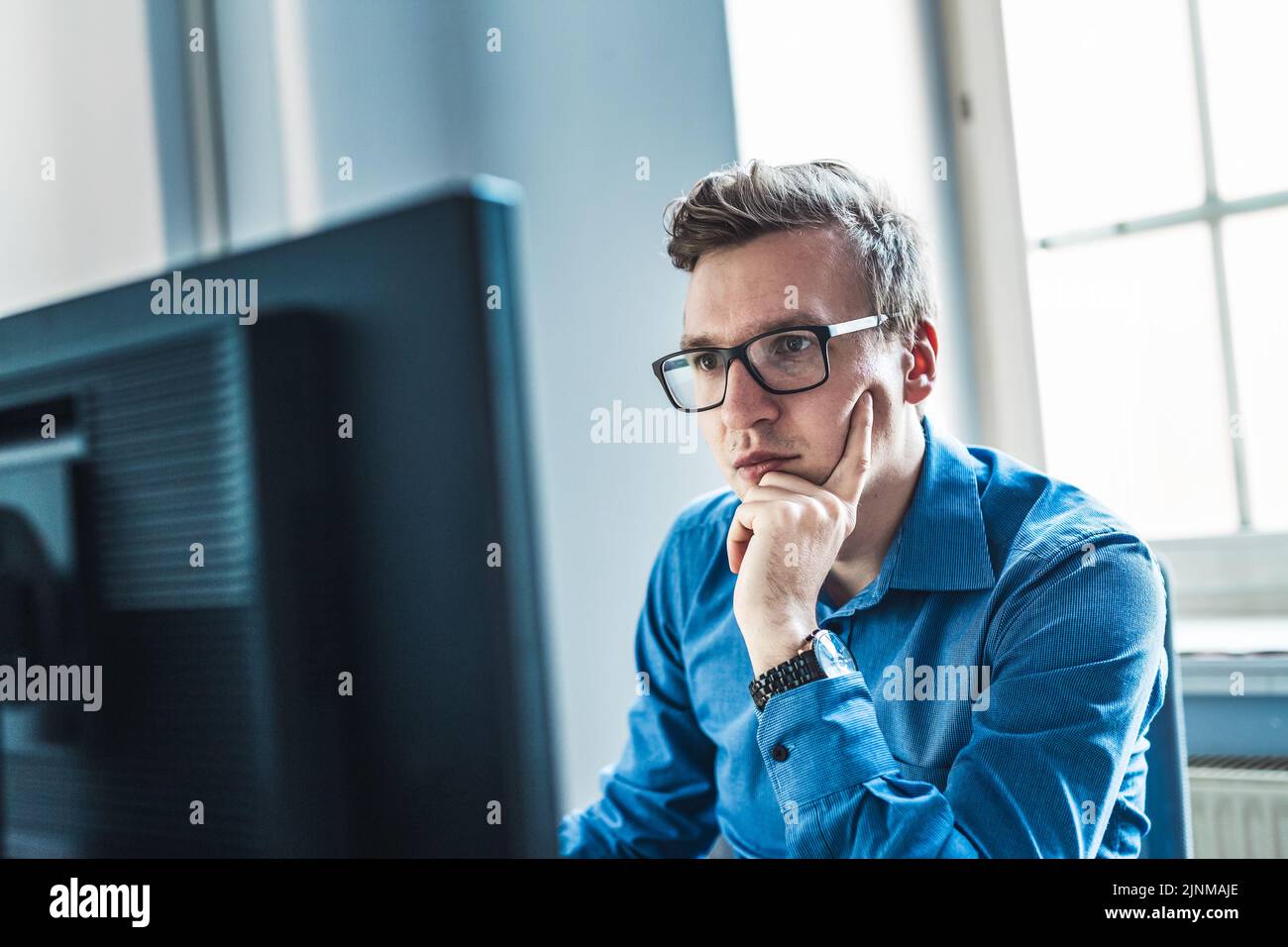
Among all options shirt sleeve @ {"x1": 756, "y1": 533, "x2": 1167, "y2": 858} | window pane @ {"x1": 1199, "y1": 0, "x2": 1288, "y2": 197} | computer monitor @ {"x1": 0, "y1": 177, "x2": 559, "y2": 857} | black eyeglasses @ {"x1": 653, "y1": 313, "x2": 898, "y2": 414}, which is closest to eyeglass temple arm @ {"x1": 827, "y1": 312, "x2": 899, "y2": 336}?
black eyeglasses @ {"x1": 653, "y1": 313, "x2": 898, "y2": 414}

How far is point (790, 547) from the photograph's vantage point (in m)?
0.71

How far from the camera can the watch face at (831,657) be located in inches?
27.7

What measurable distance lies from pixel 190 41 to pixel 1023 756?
0.81m

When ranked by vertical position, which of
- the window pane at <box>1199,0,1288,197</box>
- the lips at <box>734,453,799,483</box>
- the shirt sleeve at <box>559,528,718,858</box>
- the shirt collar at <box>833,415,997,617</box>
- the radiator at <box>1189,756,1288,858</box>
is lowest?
the radiator at <box>1189,756,1288,858</box>

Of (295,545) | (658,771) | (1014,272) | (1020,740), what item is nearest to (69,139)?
(295,545)

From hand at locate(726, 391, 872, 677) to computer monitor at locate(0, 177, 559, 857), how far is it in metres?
0.32

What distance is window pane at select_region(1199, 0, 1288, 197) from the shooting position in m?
1.20

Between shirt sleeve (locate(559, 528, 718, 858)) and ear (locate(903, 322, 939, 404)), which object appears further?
shirt sleeve (locate(559, 528, 718, 858))

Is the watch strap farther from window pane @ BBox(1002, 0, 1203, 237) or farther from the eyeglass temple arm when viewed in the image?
window pane @ BBox(1002, 0, 1203, 237)

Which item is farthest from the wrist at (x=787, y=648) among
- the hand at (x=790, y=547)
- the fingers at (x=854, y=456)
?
the fingers at (x=854, y=456)

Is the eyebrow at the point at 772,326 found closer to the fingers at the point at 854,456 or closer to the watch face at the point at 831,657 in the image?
the fingers at the point at 854,456

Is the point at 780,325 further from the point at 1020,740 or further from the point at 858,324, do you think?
the point at 1020,740

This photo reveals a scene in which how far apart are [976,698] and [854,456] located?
0.66ft

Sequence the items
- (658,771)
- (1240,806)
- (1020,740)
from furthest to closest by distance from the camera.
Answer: (1240,806), (658,771), (1020,740)
